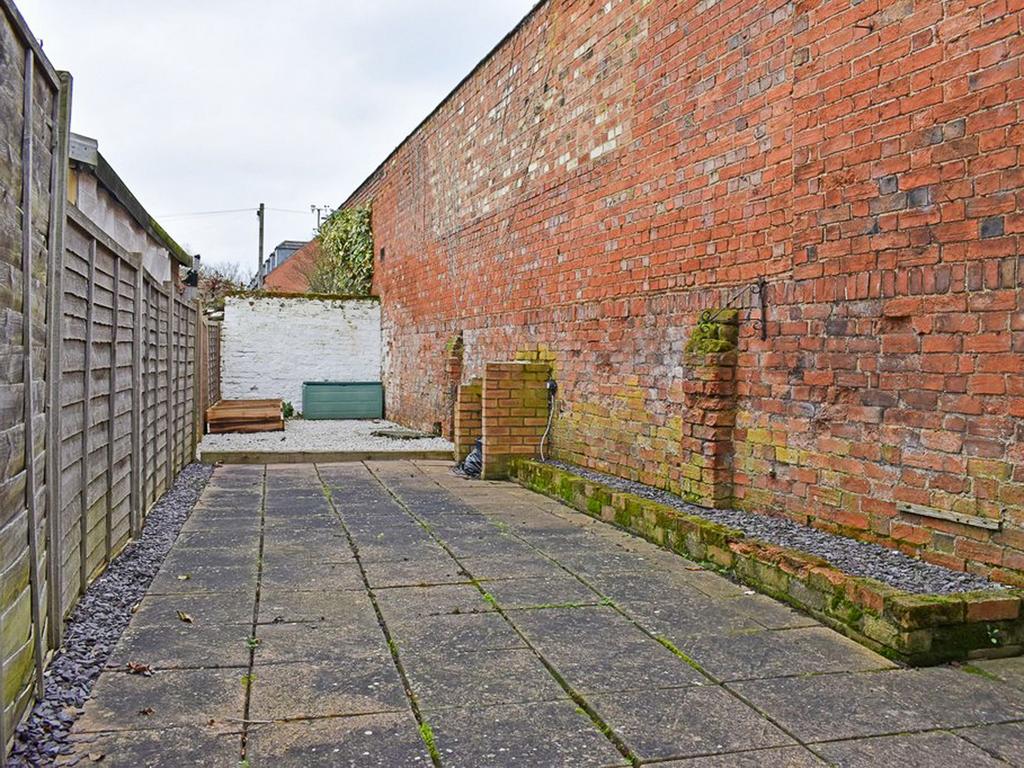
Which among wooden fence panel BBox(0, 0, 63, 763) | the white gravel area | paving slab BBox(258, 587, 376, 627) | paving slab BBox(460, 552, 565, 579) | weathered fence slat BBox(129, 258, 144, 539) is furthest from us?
the white gravel area

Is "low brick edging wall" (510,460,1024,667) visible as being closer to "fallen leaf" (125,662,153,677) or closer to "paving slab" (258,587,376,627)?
"paving slab" (258,587,376,627)

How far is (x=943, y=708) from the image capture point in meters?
2.78

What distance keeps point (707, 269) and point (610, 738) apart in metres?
3.77

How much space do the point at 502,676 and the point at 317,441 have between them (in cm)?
827

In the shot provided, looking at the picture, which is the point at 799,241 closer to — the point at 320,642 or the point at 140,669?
the point at 320,642

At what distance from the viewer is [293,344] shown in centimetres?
1574

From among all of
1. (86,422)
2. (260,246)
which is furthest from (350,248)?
(260,246)

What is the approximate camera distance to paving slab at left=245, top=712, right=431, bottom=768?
235 centimetres

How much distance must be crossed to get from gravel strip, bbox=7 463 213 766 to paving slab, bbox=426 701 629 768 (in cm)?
110

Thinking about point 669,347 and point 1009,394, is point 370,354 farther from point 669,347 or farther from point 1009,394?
point 1009,394

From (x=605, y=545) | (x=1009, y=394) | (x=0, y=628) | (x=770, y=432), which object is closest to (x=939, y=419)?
Answer: (x=1009, y=394)

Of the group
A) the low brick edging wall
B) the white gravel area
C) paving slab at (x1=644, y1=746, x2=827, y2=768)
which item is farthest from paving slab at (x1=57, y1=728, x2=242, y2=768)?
the white gravel area

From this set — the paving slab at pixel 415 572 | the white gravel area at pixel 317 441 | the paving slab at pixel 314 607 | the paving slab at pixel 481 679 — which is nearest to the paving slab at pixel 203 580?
the paving slab at pixel 314 607

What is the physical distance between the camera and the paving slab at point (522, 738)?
2373 mm
